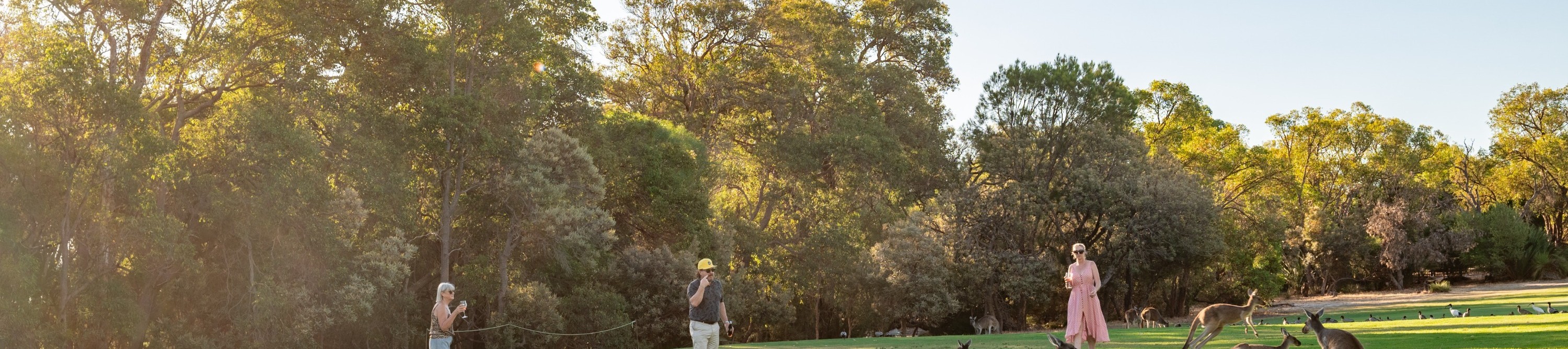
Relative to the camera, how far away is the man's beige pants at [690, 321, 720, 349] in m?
13.5

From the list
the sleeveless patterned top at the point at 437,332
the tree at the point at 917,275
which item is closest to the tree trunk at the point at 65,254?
the sleeveless patterned top at the point at 437,332

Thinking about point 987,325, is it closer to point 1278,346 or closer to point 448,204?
point 448,204

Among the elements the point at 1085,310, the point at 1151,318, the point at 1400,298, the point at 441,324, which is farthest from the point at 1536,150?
the point at 441,324

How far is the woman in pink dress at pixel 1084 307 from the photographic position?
14.3 meters

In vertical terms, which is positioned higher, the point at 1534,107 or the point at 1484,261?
the point at 1534,107

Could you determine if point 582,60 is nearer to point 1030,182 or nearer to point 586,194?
point 586,194

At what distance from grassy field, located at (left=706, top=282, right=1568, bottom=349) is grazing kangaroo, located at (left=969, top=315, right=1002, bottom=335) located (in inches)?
332

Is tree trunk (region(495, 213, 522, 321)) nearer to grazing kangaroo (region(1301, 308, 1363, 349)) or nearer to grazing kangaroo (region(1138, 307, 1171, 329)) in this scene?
grazing kangaroo (region(1138, 307, 1171, 329))

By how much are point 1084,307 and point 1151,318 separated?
23.1 metres

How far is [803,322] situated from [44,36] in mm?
28195

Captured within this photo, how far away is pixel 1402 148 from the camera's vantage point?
6625 centimetres

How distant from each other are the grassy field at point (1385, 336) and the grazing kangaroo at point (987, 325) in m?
8.44

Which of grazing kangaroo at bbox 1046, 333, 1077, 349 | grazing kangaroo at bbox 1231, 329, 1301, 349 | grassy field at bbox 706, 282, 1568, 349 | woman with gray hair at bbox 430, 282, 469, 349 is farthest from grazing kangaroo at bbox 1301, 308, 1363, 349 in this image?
woman with gray hair at bbox 430, 282, 469, 349

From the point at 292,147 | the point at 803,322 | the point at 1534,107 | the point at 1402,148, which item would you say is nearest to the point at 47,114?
the point at 292,147
